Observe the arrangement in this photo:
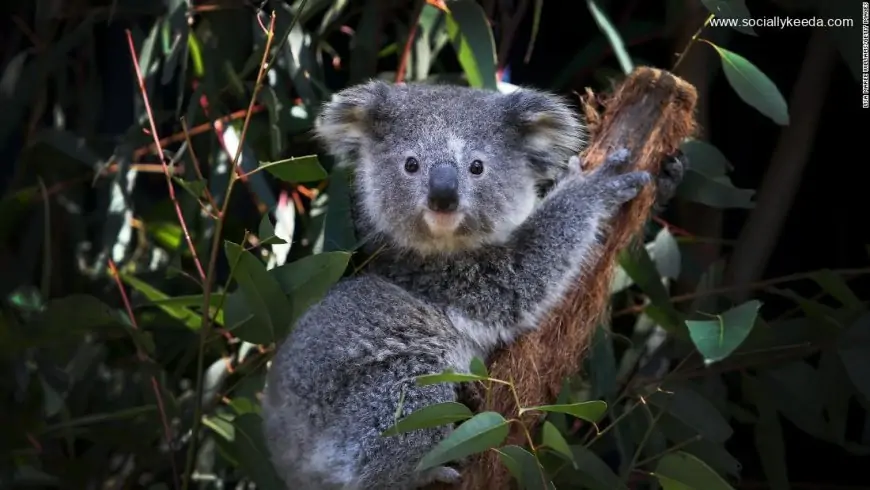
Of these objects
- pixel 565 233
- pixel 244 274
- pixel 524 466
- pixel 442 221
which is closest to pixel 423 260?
pixel 442 221

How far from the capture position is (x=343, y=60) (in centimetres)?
271

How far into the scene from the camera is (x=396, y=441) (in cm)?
179

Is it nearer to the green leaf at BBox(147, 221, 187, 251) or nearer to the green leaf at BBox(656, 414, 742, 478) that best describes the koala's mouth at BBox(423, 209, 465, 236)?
the green leaf at BBox(656, 414, 742, 478)

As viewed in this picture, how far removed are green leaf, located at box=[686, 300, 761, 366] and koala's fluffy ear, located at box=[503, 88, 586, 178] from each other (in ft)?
1.70

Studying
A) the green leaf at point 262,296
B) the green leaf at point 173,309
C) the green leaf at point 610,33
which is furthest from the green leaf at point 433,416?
the green leaf at point 610,33

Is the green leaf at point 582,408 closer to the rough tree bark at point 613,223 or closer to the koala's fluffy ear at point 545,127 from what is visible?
the rough tree bark at point 613,223

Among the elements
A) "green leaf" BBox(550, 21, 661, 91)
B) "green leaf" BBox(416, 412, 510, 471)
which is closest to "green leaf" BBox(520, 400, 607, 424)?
"green leaf" BBox(416, 412, 510, 471)

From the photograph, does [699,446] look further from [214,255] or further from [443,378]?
[214,255]

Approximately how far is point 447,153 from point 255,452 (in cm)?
72

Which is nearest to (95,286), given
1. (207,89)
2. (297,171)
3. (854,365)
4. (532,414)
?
(207,89)

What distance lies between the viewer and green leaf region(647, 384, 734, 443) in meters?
1.97

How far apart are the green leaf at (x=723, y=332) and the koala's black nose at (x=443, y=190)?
1.56 feet

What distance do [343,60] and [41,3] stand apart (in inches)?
30.5

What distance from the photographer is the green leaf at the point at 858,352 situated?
193 centimetres
